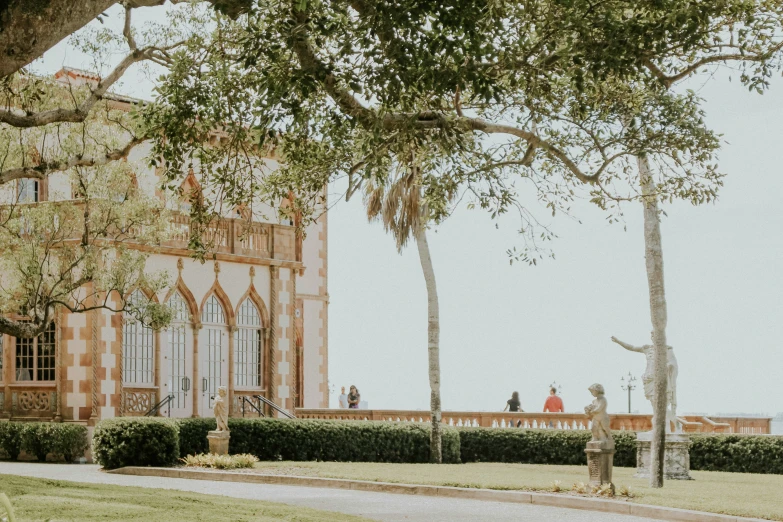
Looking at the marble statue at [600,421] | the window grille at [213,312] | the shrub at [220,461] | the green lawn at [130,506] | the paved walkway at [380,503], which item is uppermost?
the window grille at [213,312]

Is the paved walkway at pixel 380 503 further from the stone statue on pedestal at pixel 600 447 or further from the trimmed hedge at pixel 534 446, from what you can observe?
the trimmed hedge at pixel 534 446

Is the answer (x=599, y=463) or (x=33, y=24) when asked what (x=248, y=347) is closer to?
(x=599, y=463)

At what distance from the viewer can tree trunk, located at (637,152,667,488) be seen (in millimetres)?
19078

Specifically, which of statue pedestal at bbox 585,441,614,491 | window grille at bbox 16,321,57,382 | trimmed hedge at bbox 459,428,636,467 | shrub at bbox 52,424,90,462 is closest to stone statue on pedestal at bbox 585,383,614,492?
statue pedestal at bbox 585,441,614,491

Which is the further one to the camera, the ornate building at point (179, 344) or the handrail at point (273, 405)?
the handrail at point (273, 405)

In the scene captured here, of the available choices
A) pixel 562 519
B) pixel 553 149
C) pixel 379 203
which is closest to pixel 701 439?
pixel 379 203

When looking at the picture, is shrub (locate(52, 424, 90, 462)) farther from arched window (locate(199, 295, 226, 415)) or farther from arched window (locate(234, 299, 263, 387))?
arched window (locate(234, 299, 263, 387))

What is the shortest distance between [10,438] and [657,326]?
15.2 metres

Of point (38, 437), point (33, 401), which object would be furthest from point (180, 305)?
point (38, 437)

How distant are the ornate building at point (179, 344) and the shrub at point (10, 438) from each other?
66 cm

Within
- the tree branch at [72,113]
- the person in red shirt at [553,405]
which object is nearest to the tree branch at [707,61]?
the tree branch at [72,113]

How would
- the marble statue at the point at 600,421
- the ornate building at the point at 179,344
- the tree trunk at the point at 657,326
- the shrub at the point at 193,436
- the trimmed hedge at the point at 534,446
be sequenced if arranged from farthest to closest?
the trimmed hedge at the point at 534,446, the ornate building at the point at 179,344, the shrub at the point at 193,436, the tree trunk at the point at 657,326, the marble statue at the point at 600,421

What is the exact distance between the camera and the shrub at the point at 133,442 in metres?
22.8

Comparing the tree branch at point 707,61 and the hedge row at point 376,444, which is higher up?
the tree branch at point 707,61
